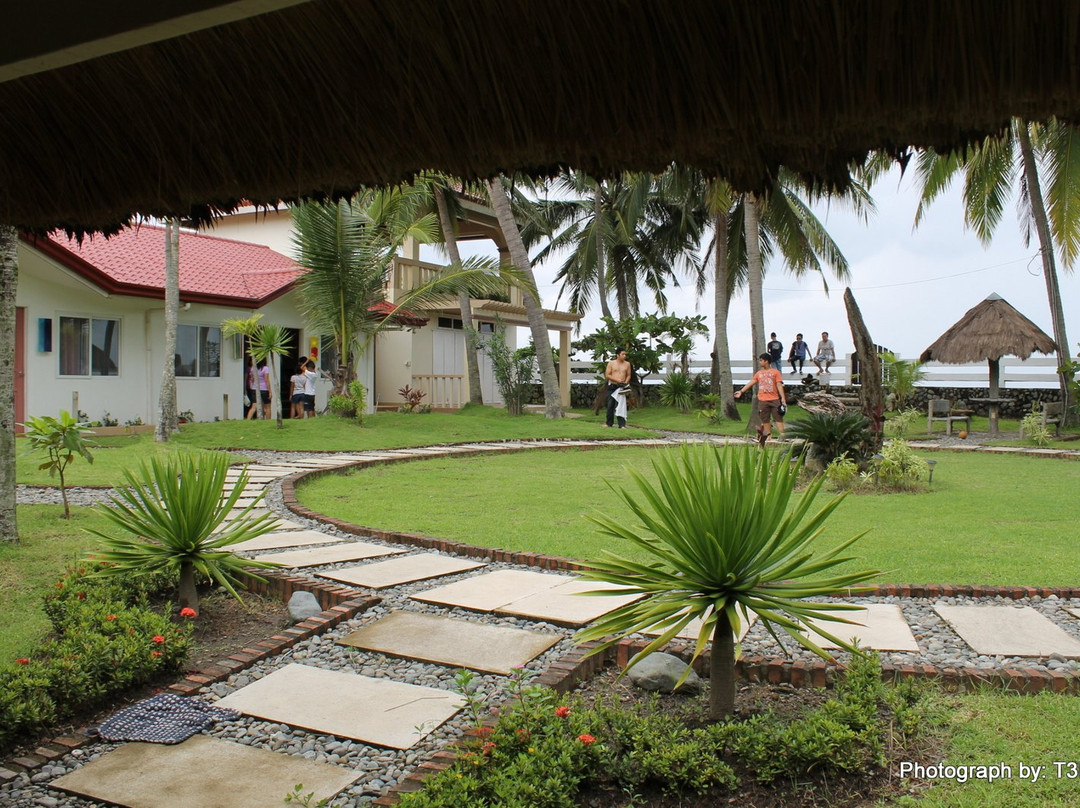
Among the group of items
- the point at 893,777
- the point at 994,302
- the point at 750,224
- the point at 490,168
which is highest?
the point at 750,224

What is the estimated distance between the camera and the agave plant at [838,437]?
33.8 ft

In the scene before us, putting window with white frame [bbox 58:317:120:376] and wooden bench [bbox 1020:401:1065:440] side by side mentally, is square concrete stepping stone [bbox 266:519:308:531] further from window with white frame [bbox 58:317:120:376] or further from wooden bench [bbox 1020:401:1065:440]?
wooden bench [bbox 1020:401:1065:440]

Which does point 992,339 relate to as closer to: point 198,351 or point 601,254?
point 601,254

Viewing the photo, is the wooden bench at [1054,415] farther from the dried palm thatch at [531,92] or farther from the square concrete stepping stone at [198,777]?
the square concrete stepping stone at [198,777]

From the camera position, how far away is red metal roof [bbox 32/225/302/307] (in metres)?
15.2

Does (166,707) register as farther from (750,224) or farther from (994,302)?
(994,302)

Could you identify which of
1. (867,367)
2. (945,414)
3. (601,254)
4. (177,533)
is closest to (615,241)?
(601,254)

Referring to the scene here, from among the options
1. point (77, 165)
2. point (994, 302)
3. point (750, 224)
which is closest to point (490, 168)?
point (77, 165)

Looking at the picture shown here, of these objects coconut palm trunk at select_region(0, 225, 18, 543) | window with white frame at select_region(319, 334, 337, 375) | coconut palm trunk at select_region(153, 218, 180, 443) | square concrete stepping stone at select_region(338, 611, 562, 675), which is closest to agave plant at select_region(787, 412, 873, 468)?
square concrete stepping stone at select_region(338, 611, 562, 675)

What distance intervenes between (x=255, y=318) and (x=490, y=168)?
1424 cm

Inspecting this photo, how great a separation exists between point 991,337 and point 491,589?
18.1m

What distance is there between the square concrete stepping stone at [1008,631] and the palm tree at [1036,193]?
1318cm

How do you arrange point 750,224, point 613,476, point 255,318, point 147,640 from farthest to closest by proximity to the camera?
point 750,224, point 255,318, point 613,476, point 147,640

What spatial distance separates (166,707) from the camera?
3.58m
